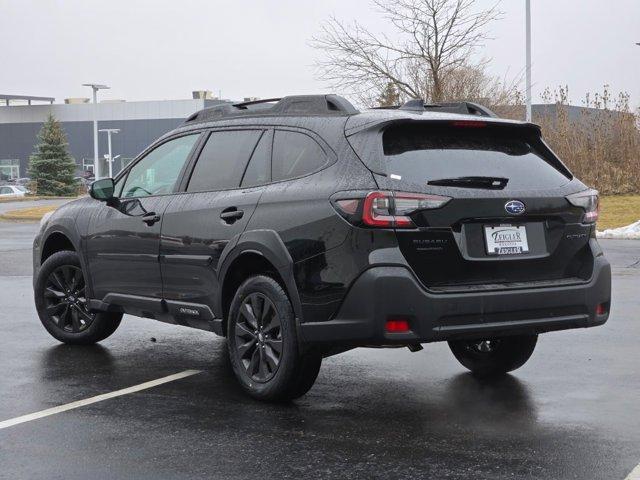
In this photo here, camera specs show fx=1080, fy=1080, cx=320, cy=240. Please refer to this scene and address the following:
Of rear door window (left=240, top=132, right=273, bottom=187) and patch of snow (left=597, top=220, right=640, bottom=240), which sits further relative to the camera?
patch of snow (left=597, top=220, right=640, bottom=240)

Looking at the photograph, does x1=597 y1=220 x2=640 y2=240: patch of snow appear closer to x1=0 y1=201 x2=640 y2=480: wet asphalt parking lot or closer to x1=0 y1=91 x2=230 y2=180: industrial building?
x1=0 y1=201 x2=640 y2=480: wet asphalt parking lot

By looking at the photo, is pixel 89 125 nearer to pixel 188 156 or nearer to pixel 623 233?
pixel 623 233

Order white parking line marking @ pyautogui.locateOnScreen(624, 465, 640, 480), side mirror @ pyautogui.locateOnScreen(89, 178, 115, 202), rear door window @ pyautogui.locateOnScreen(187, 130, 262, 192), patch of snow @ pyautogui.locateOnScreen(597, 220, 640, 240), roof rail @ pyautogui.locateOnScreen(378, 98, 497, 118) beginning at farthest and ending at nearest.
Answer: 1. patch of snow @ pyautogui.locateOnScreen(597, 220, 640, 240)
2. side mirror @ pyautogui.locateOnScreen(89, 178, 115, 202)
3. rear door window @ pyautogui.locateOnScreen(187, 130, 262, 192)
4. roof rail @ pyautogui.locateOnScreen(378, 98, 497, 118)
5. white parking line marking @ pyautogui.locateOnScreen(624, 465, 640, 480)

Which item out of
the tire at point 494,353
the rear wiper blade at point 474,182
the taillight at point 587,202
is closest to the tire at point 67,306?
the tire at point 494,353

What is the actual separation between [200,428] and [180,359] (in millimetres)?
2335

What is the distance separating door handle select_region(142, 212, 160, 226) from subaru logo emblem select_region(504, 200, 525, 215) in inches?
101

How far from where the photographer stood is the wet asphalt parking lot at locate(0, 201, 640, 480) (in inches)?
200

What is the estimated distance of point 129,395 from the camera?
6805 millimetres

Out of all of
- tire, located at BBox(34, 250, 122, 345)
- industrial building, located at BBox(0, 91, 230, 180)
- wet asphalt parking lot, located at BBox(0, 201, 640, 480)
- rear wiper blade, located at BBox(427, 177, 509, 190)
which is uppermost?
industrial building, located at BBox(0, 91, 230, 180)

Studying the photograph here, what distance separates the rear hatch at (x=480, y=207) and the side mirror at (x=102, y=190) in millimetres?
2533

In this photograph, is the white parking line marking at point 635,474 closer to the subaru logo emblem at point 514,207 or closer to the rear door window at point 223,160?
the subaru logo emblem at point 514,207

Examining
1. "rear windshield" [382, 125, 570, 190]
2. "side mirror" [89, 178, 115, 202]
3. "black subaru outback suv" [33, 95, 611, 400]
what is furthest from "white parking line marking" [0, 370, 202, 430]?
"rear windshield" [382, 125, 570, 190]

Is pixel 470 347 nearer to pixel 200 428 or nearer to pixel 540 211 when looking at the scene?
pixel 540 211

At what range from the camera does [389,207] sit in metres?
5.77
